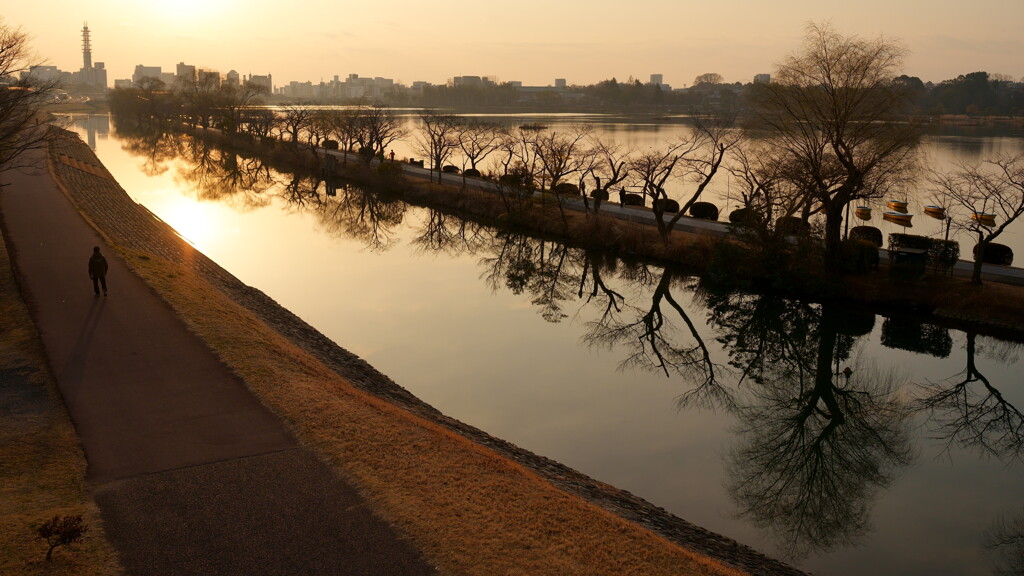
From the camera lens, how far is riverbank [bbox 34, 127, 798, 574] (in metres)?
9.48

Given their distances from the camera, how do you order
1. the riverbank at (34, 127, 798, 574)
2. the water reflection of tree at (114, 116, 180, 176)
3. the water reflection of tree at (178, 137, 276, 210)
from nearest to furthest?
the riverbank at (34, 127, 798, 574), the water reflection of tree at (178, 137, 276, 210), the water reflection of tree at (114, 116, 180, 176)

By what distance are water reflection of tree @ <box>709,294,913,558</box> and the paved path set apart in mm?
7468

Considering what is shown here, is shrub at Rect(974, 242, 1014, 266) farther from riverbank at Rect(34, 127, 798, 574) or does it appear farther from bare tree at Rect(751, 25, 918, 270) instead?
riverbank at Rect(34, 127, 798, 574)

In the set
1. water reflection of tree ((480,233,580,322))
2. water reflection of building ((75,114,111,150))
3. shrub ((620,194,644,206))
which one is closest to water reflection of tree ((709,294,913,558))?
water reflection of tree ((480,233,580,322))

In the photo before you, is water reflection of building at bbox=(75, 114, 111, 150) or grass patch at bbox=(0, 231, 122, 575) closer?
grass patch at bbox=(0, 231, 122, 575)

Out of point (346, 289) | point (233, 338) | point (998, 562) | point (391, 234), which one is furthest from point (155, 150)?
point (998, 562)

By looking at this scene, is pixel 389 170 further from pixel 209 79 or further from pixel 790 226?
pixel 209 79

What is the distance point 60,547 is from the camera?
880cm

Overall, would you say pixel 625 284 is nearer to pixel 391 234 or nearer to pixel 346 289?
pixel 346 289

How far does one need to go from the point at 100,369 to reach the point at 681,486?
11.0 metres

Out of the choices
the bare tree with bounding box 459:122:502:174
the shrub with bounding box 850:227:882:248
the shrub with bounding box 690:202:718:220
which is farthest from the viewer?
the bare tree with bounding box 459:122:502:174

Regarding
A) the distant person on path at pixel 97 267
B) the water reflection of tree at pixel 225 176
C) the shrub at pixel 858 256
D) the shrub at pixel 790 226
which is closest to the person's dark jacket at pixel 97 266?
the distant person on path at pixel 97 267

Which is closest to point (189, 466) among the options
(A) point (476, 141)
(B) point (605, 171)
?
(B) point (605, 171)

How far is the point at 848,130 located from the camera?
29.3 metres
